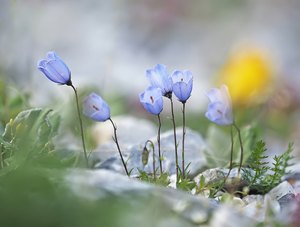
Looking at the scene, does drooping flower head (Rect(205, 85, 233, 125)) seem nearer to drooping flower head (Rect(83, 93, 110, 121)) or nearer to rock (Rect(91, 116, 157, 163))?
drooping flower head (Rect(83, 93, 110, 121))

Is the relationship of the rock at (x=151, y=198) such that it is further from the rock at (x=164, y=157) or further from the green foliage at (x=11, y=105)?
the green foliage at (x=11, y=105)

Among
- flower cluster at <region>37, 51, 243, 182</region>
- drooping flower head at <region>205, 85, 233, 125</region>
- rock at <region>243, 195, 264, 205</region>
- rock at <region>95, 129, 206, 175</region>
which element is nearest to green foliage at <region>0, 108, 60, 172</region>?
flower cluster at <region>37, 51, 243, 182</region>

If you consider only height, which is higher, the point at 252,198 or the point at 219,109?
Answer: the point at 219,109

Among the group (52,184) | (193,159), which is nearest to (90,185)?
(52,184)

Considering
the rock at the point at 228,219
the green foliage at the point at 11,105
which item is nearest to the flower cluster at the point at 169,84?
the rock at the point at 228,219

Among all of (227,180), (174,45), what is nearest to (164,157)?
(227,180)

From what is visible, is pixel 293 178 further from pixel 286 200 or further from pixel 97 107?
pixel 97 107
